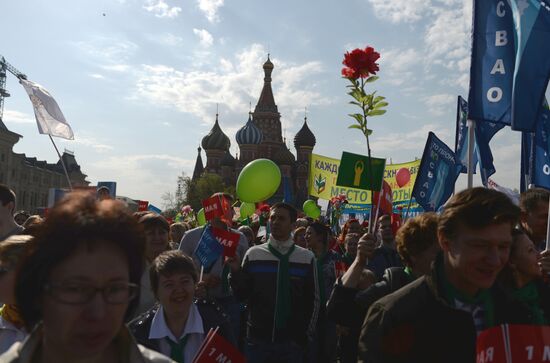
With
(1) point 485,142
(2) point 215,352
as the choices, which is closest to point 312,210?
(1) point 485,142

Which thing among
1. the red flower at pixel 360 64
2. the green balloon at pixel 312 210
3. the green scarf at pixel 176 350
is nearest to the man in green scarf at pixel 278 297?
the red flower at pixel 360 64

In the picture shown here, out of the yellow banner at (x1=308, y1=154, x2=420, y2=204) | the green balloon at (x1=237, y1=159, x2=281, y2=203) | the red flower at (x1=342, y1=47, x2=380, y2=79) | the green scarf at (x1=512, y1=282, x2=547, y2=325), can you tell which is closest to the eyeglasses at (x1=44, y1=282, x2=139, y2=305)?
the green scarf at (x1=512, y1=282, x2=547, y2=325)

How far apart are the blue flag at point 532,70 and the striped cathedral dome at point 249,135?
8185 centimetres

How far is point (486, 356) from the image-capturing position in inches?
81.7

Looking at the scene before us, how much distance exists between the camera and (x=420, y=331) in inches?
86.8

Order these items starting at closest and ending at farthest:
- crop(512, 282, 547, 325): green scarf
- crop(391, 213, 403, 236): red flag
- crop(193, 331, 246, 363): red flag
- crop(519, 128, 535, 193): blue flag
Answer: crop(512, 282, 547, 325): green scarf < crop(193, 331, 246, 363): red flag < crop(519, 128, 535, 193): blue flag < crop(391, 213, 403, 236): red flag

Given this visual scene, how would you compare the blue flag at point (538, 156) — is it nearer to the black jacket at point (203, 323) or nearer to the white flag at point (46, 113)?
the black jacket at point (203, 323)

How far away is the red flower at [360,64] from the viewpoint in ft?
17.3

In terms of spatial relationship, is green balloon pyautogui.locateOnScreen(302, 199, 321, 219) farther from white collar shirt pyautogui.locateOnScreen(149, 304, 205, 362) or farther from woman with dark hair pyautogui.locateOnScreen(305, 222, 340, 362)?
white collar shirt pyautogui.locateOnScreen(149, 304, 205, 362)

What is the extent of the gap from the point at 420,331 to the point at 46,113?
24.8 feet

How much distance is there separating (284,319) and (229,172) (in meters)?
84.4

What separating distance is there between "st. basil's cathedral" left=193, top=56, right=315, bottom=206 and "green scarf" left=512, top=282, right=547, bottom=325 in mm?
83612

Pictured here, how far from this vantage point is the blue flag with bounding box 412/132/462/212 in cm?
895

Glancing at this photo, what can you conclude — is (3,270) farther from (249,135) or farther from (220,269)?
→ (249,135)
